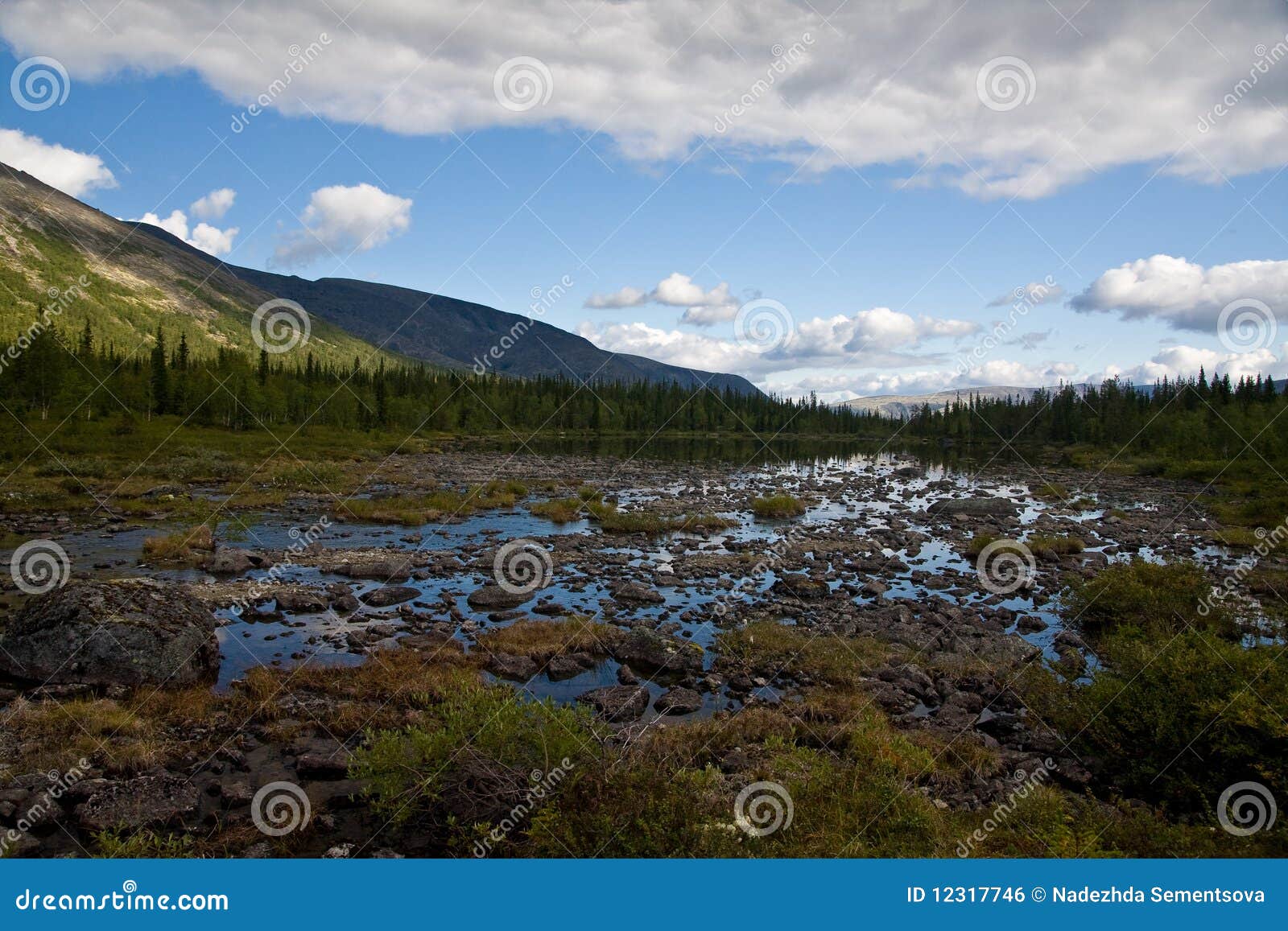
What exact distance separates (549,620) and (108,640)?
370 inches

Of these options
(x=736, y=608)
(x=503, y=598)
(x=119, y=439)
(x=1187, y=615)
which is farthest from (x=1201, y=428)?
(x=119, y=439)

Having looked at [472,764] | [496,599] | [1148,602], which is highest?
[1148,602]

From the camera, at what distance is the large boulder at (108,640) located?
40.6ft

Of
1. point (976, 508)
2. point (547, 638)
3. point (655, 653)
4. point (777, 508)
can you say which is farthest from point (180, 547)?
point (976, 508)

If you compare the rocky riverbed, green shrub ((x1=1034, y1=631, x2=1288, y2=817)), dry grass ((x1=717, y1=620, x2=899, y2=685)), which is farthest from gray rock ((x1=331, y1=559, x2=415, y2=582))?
green shrub ((x1=1034, y1=631, x2=1288, y2=817))

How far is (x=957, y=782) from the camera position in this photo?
9711 millimetres

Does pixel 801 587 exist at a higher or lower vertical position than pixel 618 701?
higher

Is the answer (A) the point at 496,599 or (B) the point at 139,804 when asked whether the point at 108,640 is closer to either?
(B) the point at 139,804

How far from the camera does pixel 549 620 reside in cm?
1812

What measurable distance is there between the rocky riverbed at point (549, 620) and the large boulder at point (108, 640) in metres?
0.04

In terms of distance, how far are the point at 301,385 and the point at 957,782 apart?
412 ft

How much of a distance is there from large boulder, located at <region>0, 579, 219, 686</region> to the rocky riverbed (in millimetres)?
41

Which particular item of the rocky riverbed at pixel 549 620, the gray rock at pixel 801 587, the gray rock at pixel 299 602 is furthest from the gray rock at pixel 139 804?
the gray rock at pixel 801 587

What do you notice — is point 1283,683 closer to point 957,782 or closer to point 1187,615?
point 957,782
